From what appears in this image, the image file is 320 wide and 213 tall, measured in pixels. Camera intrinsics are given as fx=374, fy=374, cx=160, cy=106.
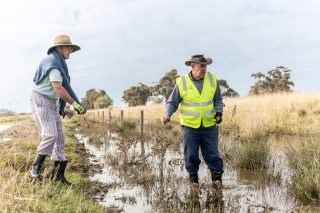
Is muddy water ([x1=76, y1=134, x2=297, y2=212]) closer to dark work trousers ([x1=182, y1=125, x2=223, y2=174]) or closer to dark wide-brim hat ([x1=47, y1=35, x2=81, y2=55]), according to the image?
dark work trousers ([x1=182, y1=125, x2=223, y2=174])

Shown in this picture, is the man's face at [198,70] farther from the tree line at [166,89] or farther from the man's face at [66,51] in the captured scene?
the tree line at [166,89]

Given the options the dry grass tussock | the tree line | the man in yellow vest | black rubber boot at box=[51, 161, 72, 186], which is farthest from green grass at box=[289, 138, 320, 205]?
the tree line

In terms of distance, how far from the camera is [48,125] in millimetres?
5746

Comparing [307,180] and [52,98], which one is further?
[52,98]

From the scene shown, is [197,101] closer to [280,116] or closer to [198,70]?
[198,70]

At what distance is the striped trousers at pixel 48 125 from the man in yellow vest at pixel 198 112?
171 centimetres

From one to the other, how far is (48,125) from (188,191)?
245 centimetres

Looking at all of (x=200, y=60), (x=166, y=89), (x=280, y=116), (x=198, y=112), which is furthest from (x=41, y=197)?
(x=166, y=89)

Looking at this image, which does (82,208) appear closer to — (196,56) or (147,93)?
(196,56)

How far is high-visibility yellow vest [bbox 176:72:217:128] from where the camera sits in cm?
600

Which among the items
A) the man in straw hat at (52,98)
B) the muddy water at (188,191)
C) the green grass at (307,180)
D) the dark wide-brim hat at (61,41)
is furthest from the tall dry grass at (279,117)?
the dark wide-brim hat at (61,41)

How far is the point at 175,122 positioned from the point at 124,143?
38.2 ft

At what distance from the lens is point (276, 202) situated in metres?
5.52

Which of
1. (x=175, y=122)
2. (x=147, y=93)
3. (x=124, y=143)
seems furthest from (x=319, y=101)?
(x=147, y=93)
